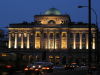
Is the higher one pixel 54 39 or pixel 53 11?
pixel 53 11

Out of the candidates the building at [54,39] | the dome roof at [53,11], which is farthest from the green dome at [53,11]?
the building at [54,39]

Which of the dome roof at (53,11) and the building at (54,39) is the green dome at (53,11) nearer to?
the dome roof at (53,11)

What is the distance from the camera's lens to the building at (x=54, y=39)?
112188mm

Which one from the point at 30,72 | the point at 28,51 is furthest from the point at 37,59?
the point at 30,72

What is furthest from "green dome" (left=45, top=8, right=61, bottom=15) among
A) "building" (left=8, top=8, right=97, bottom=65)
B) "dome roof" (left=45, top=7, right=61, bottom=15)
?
"building" (left=8, top=8, right=97, bottom=65)

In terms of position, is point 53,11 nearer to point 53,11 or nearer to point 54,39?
point 53,11

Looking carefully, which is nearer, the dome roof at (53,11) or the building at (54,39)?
the building at (54,39)

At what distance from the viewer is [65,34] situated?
11394 centimetres

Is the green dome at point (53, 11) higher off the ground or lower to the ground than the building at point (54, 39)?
higher

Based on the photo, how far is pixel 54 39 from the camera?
11425cm

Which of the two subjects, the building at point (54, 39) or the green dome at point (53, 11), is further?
the green dome at point (53, 11)

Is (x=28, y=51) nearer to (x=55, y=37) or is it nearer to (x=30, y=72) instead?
(x=55, y=37)

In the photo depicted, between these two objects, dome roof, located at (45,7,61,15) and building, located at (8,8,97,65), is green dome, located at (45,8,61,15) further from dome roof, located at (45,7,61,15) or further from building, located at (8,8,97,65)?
building, located at (8,8,97,65)

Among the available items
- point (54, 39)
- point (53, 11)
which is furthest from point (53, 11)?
point (54, 39)
